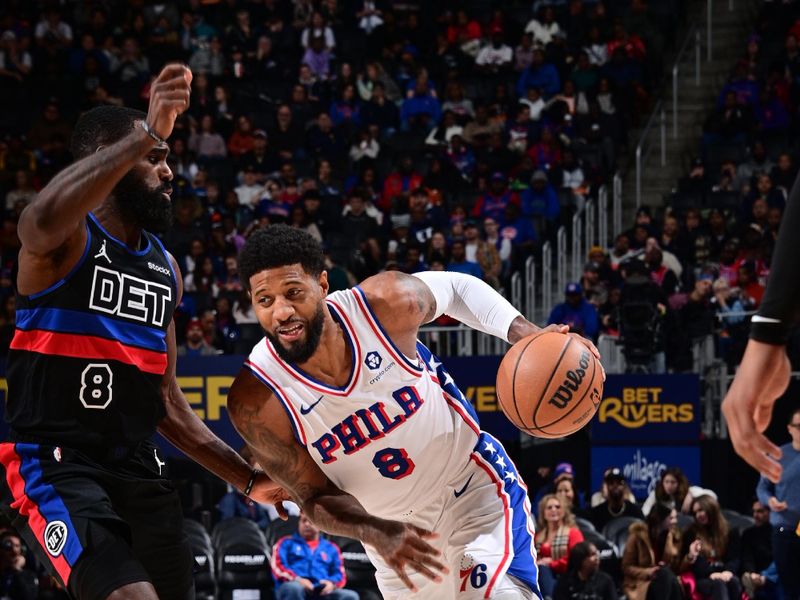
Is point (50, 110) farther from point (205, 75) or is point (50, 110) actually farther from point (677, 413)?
point (677, 413)

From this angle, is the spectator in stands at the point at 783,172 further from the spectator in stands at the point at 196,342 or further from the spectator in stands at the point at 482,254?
the spectator in stands at the point at 196,342

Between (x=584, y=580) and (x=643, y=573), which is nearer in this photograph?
(x=584, y=580)

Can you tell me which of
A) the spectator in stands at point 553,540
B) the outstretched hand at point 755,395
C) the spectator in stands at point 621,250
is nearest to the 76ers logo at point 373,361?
the outstretched hand at point 755,395

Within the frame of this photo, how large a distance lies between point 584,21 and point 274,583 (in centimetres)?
1070

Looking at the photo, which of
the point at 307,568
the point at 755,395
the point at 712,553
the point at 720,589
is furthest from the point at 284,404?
the point at 712,553

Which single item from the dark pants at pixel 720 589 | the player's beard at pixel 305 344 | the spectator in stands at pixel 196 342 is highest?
the player's beard at pixel 305 344

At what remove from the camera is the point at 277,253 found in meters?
4.96

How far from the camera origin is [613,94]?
58.2 ft

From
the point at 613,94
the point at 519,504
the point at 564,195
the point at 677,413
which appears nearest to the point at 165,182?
the point at 519,504

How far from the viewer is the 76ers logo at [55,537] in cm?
436

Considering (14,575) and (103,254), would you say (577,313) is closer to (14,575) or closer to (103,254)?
(14,575)

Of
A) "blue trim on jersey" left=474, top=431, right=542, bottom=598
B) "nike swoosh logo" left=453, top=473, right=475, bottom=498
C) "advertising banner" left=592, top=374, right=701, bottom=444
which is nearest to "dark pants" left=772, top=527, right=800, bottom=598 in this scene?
"advertising banner" left=592, top=374, right=701, bottom=444

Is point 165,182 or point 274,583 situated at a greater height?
point 165,182

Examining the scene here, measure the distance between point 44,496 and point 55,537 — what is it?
16cm
